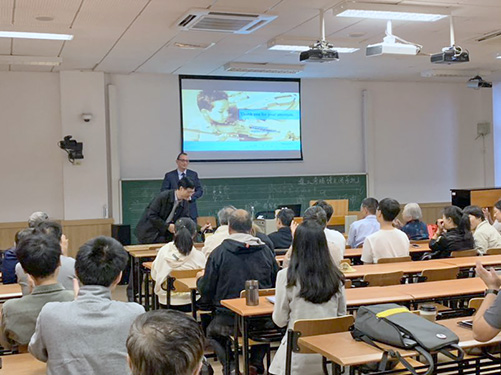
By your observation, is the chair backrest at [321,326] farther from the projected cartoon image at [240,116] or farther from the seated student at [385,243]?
the projected cartoon image at [240,116]

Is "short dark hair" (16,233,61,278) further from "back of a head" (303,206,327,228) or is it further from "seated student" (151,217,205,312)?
"back of a head" (303,206,327,228)

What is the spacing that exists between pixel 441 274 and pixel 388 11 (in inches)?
118

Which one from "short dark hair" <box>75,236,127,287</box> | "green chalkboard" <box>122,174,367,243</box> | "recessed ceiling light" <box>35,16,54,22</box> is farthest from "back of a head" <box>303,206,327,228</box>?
"green chalkboard" <box>122,174,367,243</box>

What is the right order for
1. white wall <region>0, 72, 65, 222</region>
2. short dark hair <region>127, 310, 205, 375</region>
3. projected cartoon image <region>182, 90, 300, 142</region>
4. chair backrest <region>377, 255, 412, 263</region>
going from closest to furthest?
short dark hair <region>127, 310, 205, 375</region>, chair backrest <region>377, 255, 412, 263</region>, white wall <region>0, 72, 65, 222</region>, projected cartoon image <region>182, 90, 300, 142</region>

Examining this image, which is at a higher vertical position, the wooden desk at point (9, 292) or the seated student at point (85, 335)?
the seated student at point (85, 335)

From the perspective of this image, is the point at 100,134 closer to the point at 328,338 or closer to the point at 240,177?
the point at 240,177

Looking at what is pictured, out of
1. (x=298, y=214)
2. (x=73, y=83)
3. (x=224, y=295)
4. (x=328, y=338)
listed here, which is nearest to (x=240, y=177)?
(x=298, y=214)

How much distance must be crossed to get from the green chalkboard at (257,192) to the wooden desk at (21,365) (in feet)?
23.5

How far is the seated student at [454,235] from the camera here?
618 cm

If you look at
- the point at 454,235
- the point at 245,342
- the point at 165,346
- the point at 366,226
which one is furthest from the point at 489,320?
the point at 366,226

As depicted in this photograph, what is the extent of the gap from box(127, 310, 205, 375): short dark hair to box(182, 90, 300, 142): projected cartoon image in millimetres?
9553

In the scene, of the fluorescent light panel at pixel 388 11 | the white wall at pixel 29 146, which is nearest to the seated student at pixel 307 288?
the fluorescent light panel at pixel 388 11

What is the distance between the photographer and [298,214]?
33.4 ft

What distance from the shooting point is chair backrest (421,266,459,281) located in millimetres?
5035
